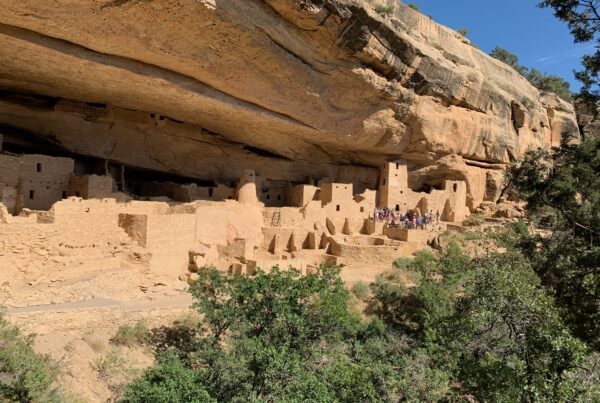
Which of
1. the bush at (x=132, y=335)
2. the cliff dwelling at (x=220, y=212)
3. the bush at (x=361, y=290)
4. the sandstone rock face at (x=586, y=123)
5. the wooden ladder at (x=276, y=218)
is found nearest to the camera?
the bush at (x=132, y=335)

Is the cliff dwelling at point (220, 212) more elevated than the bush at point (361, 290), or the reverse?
the cliff dwelling at point (220, 212)

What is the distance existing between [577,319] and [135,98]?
11381mm

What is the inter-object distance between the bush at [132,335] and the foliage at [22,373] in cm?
165

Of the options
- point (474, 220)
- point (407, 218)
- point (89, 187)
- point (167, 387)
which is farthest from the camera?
point (474, 220)

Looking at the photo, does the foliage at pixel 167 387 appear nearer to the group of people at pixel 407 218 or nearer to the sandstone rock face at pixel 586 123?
the group of people at pixel 407 218

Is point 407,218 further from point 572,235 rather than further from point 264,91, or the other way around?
point 264,91

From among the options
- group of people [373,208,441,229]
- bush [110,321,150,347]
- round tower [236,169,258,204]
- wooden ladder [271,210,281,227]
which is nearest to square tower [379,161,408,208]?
group of people [373,208,441,229]

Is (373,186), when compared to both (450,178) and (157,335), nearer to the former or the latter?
(450,178)

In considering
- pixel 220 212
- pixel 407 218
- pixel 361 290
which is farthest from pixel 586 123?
pixel 220 212

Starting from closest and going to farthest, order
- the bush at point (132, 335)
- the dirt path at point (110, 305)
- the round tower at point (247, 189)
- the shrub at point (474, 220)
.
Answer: the dirt path at point (110, 305) < the bush at point (132, 335) < the round tower at point (247, 189) < the shrub at point (474, 220)

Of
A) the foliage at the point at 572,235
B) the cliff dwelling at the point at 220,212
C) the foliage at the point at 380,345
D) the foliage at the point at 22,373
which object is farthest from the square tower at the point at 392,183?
the foliage at the point at 22,373

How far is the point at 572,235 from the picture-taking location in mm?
9977

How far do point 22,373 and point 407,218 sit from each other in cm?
1355

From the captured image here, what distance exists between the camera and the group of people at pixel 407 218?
54.0 feet
